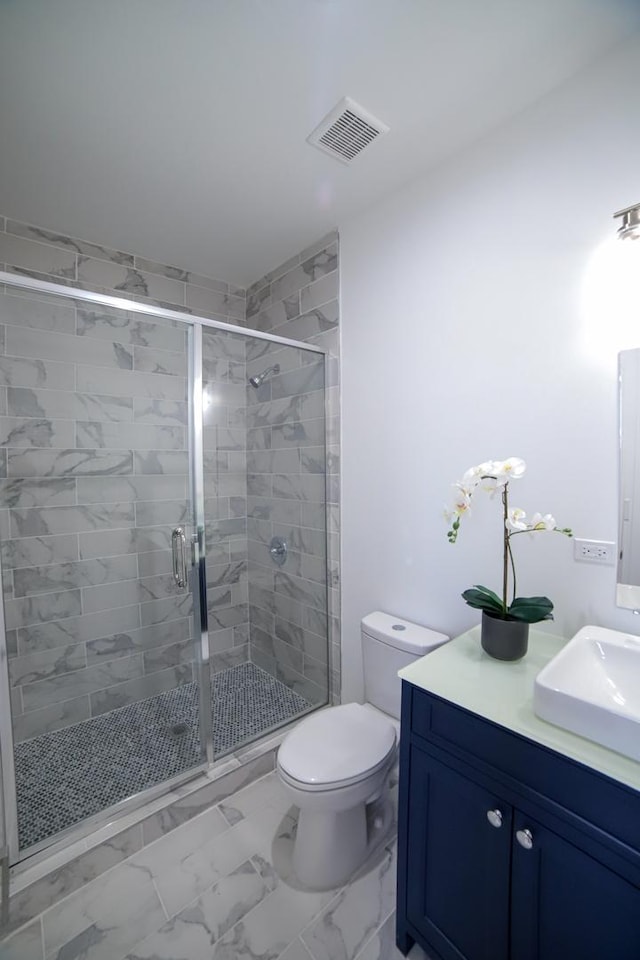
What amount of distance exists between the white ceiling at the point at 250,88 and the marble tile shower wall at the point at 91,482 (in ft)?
1.68

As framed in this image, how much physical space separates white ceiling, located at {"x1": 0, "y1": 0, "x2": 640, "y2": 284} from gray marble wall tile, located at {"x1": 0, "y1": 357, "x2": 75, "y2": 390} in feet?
2.34

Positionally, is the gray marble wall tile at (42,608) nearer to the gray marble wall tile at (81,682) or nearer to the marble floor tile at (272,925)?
the gray marble wall tile at (81,682)

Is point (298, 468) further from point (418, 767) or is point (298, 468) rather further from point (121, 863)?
point (121, 863)

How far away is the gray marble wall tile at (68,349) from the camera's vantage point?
6.42 feet

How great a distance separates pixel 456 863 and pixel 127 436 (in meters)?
A: 2.23

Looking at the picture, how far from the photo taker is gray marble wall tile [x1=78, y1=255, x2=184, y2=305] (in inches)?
86.5

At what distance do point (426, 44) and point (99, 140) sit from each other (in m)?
1.19

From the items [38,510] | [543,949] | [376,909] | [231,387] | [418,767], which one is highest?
[231,387]

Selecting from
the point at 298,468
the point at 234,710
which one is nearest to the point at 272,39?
the point at 298,468

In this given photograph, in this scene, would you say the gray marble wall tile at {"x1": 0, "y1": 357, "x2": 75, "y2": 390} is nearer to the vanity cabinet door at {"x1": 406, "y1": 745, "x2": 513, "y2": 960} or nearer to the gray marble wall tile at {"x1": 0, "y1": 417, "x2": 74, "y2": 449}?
the gray marble wall tile at {"x1": 0, "y1": 417, "x2": 74, "y2": 449}

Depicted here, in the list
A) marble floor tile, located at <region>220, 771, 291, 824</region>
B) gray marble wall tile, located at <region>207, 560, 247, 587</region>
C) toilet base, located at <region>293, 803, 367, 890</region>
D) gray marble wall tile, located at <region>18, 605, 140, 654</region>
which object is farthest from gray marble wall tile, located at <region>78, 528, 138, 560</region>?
toilet base, located at <region>293, 803, 367, 890</region>

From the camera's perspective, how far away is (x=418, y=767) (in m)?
1.10

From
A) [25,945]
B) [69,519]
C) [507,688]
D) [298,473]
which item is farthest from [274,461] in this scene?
[25,945]

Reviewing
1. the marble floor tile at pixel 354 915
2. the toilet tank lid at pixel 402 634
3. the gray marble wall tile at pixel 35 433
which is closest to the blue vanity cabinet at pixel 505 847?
the marble floor tile at pixel 354 915
